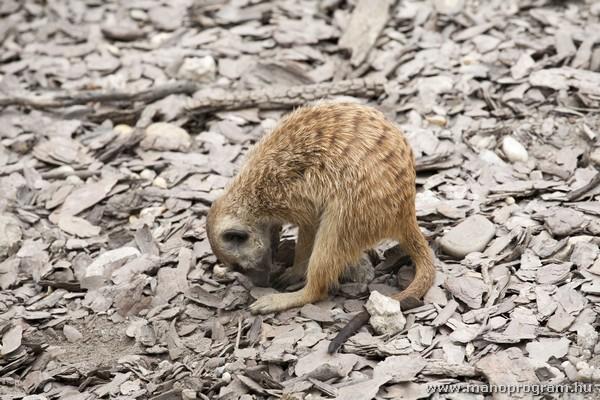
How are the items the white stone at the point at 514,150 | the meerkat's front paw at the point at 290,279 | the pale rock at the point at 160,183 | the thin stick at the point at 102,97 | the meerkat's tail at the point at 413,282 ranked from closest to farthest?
the meerkat's tail at the point at 413,282 → the meerkat's front paw at the point at 290,279 → the white stone at the point at 514,150 → the pale rock at the point at 160,183 → the thin stick at the point at 102,97

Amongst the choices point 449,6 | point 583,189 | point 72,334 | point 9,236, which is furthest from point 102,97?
point 583,189

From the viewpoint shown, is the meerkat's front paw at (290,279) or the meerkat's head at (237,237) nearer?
the meerkat's head at (237,237)

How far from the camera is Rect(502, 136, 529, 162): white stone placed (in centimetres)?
603

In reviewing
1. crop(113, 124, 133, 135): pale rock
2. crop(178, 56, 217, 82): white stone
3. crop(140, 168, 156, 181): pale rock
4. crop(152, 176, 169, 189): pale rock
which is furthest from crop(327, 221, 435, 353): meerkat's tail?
crop(178, 56, 217, 82): white stone

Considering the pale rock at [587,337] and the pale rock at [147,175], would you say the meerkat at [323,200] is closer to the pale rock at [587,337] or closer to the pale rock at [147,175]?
the pale rock at [587,337]

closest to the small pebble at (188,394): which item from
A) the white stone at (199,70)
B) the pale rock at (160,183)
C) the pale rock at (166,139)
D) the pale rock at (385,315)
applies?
the pale rock at (385,315)

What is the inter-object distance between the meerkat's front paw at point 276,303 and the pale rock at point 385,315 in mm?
569

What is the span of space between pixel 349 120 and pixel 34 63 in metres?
4.37

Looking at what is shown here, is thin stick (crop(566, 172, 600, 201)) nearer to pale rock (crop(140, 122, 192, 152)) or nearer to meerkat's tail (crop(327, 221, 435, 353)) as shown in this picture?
meerkat's tail (crop(327, 221, 435, 353))

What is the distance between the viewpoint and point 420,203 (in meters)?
5.73

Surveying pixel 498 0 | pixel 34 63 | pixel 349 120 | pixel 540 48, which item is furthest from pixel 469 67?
pixel 34 63

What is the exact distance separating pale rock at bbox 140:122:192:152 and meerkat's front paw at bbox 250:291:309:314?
2.16 m

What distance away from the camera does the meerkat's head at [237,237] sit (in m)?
5.01

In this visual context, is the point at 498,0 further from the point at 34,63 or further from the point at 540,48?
the point at 34,63
